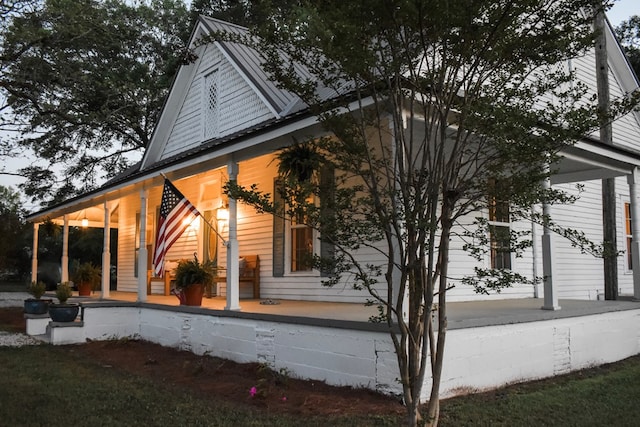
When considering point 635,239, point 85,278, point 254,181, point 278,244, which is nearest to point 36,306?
point 85,278

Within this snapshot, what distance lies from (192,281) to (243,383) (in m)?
2.92

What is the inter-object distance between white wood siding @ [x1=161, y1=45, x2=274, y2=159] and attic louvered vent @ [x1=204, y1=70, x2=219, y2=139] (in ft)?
0.36

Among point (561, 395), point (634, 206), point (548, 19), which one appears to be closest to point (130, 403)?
point (561, 395)

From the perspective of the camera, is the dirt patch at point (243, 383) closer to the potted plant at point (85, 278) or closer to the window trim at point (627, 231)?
the potted plant at point (85, 278)

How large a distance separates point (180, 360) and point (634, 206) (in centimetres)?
811

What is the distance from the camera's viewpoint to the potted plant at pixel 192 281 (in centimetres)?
921

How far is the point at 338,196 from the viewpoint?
4.50m

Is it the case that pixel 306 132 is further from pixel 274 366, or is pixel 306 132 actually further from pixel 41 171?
pixel 41 171

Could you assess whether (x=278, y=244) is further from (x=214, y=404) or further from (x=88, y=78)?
(x=88, y=78)

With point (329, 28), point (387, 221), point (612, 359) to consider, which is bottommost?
point (612, 359)

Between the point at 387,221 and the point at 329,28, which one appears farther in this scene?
the point at 387,221

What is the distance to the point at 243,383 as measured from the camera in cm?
667

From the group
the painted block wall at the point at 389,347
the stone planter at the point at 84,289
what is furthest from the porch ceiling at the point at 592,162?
the stone planter at the point at 84,289

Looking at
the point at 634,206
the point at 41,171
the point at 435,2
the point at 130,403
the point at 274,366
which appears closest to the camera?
the point at 435,2
